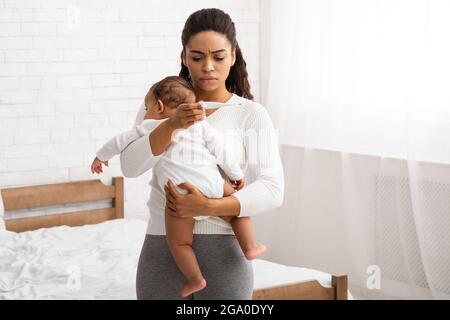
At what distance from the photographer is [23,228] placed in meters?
3.66

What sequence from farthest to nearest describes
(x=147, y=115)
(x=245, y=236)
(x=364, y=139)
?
(x=364, y=139)
(x=147, y=115)
(x=245, y=236)

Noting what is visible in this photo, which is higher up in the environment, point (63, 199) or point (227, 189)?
point (227, 189)

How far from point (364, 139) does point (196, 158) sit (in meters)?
2.29

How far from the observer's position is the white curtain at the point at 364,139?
11.1ft

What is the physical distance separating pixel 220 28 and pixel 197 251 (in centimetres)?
46

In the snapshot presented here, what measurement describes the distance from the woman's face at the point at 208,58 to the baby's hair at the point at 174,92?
0.03m

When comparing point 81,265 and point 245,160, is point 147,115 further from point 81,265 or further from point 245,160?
point 81,265

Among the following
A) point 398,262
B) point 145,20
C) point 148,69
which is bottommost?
point 398,262

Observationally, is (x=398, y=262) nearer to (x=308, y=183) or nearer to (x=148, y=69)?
(x=308, y=183)

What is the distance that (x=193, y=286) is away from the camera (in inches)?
57.7

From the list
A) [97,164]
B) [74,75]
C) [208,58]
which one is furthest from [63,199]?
[208,58]

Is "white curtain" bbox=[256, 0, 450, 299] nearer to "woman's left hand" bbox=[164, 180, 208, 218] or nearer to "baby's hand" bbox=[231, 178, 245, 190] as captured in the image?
"baby's hand" bbox=[231, 178, 245, 190]

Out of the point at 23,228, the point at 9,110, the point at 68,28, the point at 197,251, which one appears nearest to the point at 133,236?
the point at 23,228
